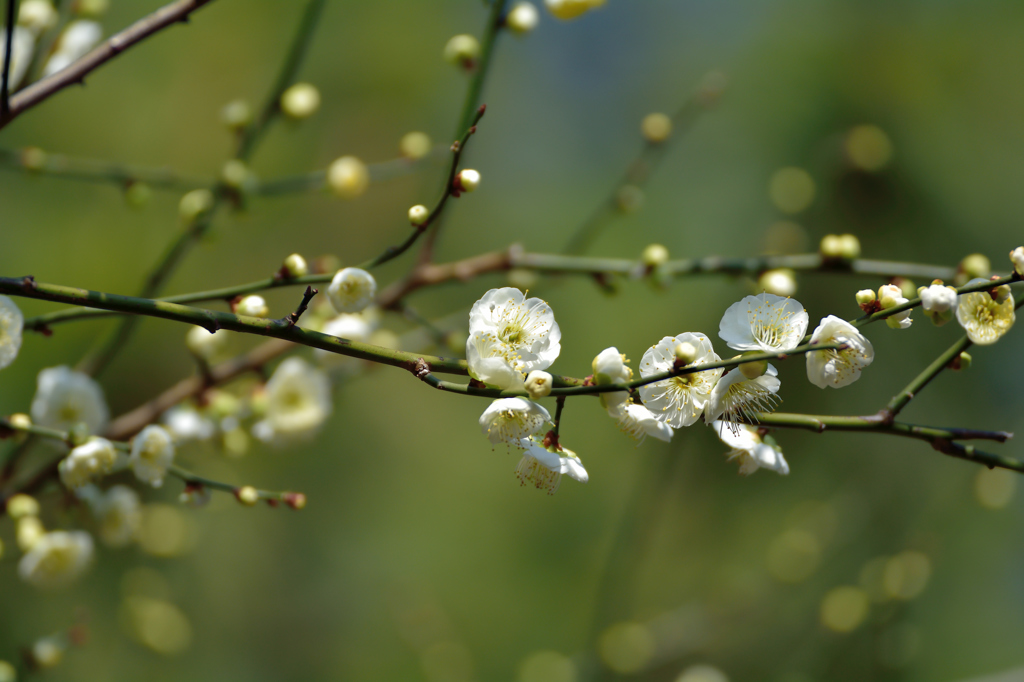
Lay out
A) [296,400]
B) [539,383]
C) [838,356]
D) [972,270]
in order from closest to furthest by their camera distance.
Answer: [539,383] < [838,356] < [972,270] < [296,400]

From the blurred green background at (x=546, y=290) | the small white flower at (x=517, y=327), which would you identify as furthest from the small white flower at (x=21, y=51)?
the blurred green background at (x=546, y=290)

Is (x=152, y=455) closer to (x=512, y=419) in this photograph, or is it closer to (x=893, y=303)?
(x=512, y=419)

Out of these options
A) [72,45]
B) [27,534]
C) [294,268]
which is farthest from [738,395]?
[72,45]

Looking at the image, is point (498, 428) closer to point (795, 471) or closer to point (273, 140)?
point (795, 471)

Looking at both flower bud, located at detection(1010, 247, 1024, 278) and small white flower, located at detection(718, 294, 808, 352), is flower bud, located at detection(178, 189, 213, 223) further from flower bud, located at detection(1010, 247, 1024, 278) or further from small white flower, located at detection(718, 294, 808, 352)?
flower bud, located at detection(1010, 247, 1024, 278)

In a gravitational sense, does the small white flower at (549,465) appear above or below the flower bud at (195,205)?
below

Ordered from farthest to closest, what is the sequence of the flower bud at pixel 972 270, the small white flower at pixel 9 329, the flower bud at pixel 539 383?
the flower bud at pixel 972 270
the small white flower at pixel 9 329
the flower bud at pixel 539 383

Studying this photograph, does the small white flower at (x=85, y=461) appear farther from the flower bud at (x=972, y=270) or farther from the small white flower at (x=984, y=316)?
the flower bud at (x=972, y=270)
